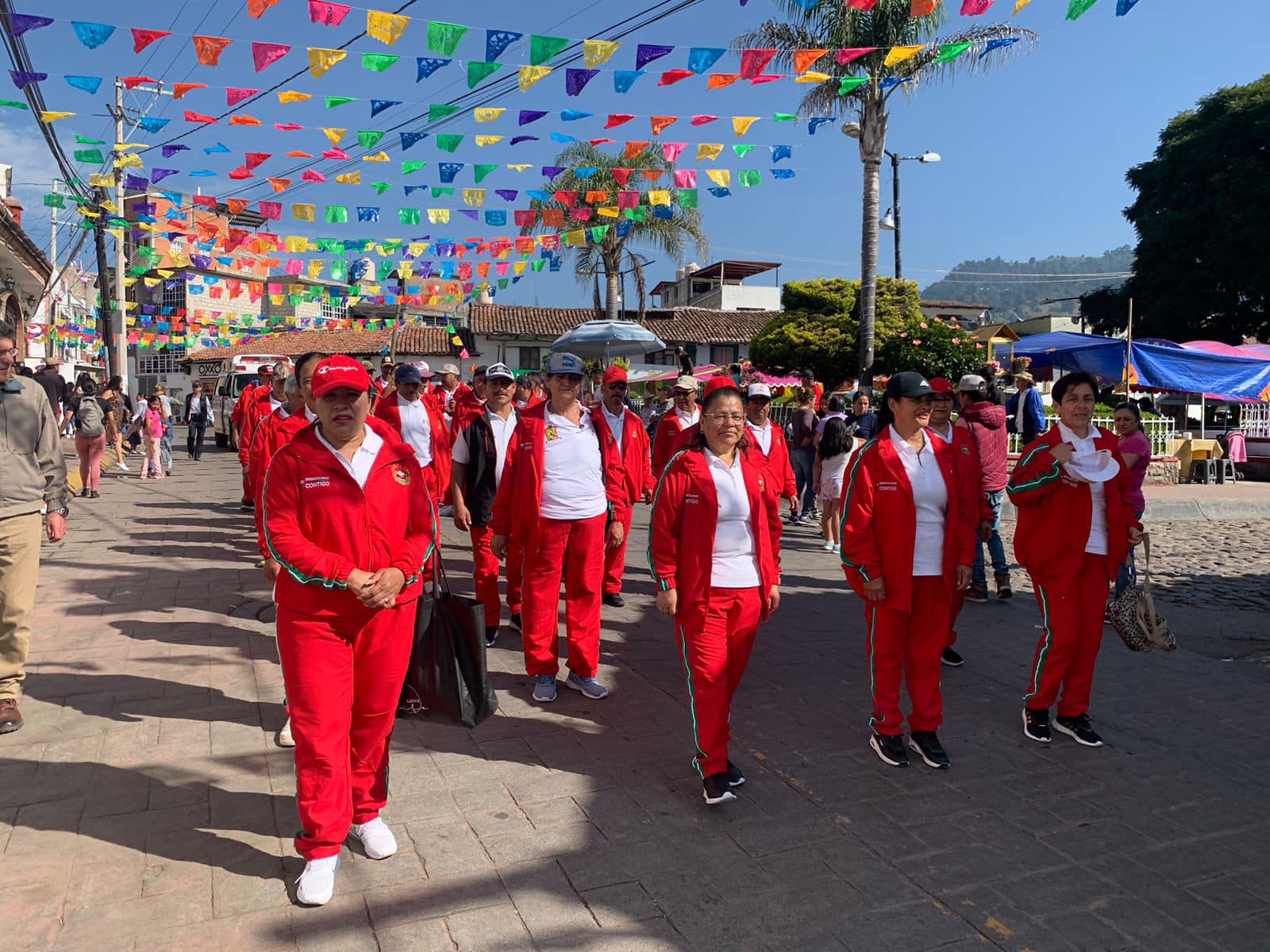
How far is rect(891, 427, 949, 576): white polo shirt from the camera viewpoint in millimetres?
4027

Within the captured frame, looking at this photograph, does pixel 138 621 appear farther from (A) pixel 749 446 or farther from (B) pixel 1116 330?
(B) pixel 1116 330

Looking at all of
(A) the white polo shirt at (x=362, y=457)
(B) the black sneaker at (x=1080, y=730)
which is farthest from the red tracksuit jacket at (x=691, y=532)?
(B) the black sneaker at (x=1080, y=730)

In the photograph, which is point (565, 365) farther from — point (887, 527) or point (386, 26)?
point (386, 26)

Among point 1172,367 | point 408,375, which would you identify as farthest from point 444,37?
point 1172,367

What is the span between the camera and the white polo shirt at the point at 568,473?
487 cm

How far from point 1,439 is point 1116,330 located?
1454 inches

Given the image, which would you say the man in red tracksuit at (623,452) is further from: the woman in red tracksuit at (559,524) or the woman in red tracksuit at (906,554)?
the woman in red tracksuit at (906,554)

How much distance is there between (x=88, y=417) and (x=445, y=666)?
1091 centimetres

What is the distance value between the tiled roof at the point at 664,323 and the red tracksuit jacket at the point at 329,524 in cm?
3797

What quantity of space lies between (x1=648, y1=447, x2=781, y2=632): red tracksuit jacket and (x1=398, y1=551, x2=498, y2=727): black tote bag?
0.80 m

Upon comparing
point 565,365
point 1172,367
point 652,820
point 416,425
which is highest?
point 1172,367

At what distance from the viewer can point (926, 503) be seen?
13.3 feet

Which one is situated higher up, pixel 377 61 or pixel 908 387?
pixel 377 61

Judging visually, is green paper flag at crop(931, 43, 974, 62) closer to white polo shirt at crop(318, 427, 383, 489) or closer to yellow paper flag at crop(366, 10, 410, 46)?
yellow paper flag at crop(366, 10, 410, 46)
